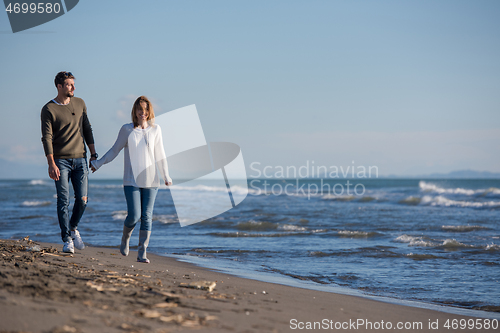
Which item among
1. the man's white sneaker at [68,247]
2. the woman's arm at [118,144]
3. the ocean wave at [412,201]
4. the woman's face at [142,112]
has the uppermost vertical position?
the woman's face at [142,112]

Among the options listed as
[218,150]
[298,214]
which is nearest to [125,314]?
[218,150]

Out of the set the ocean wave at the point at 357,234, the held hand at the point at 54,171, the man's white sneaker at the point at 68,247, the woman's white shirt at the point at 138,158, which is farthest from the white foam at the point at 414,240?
the held hand at the point at 54,171

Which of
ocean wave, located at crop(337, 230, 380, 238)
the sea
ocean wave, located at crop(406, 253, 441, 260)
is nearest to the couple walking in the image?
the sea

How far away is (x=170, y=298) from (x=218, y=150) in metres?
6.65

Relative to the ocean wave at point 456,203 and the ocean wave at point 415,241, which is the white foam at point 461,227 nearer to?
the ocean wave at point 415,241

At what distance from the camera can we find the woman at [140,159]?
163 inches

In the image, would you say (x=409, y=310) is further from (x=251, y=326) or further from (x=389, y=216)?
(x=389, y=216)

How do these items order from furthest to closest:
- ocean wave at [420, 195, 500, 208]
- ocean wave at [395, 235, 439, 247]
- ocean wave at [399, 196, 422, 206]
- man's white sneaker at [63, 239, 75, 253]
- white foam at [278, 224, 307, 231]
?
1. ocean wave at [399, 196, 422, 206]
2. ocean wave at [420, 195, 500, 208]
3. white foam at [278, 224, 307, 231]
4. ocean wave at [395, 235, 439, 247]
5. man's white sneaker at [63, 239, 75, 253]

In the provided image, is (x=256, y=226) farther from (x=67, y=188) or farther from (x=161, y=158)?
(x=67, y=188)

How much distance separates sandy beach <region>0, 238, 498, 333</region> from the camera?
1986 millimetres

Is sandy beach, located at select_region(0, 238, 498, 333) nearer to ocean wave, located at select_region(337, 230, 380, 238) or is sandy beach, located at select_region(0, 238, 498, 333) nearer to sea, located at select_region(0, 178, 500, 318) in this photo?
sea, located at select_region(0, 178, 500, 318)

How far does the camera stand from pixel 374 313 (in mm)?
3092

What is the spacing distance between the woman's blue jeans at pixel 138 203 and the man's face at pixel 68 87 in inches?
44.7

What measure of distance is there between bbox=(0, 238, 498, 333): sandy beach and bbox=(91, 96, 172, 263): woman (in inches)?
26.6
